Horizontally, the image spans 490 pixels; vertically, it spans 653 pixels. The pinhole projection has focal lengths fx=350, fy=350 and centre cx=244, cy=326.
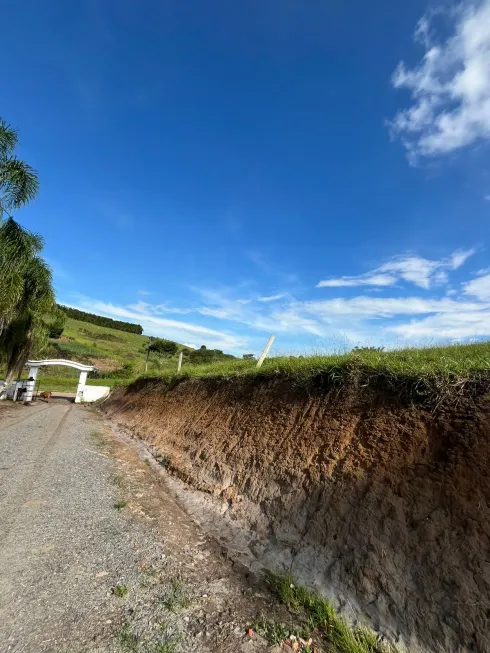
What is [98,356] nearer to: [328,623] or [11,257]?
[11,257]

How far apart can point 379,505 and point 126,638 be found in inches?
110

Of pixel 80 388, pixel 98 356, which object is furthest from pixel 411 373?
pixel 98 356

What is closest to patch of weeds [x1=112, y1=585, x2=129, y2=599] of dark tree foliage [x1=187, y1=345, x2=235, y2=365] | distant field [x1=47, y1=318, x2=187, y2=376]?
dark tree foliage [x1=187, y1=345, x2=235, y2=365]

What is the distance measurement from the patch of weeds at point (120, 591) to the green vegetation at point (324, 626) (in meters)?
1.37

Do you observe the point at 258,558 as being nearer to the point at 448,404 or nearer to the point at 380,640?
the point at 380,640

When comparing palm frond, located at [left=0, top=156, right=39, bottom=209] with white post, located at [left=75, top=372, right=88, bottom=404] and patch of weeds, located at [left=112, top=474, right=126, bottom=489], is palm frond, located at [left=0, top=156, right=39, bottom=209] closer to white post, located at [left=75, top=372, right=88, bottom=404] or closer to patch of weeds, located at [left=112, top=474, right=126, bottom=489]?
patch of weeds, located at [left=112, top=474, right=126, bottom=489]

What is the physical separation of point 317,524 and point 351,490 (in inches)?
24.0

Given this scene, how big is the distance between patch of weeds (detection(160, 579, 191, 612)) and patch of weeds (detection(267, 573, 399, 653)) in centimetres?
100

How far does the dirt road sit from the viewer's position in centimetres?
301

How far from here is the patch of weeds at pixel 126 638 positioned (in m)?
2.88

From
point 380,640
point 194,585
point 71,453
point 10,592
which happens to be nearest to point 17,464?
point 71,453

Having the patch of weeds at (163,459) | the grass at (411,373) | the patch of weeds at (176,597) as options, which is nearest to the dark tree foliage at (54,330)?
the patch of weeds at (163,459)

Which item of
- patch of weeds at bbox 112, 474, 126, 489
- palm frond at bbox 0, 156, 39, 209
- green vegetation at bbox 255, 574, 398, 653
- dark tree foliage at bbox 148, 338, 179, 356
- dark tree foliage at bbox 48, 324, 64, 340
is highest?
palm frond at bbox 0, 156, 39, 209

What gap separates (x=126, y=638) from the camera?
2971 millimetres
